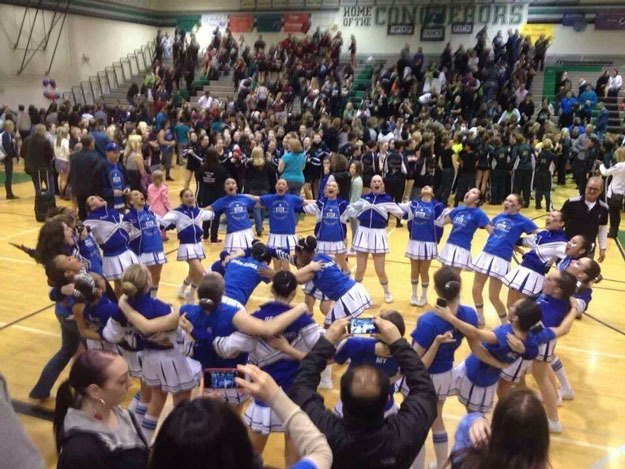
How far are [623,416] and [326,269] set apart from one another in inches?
114

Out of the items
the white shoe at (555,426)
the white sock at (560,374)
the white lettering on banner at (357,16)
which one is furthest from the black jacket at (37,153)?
the white lettering on banner at (357,16)

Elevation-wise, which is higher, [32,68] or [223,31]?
[223,31]

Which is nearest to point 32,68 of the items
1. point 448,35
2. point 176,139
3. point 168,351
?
point 176,139

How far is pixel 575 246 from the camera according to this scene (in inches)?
207

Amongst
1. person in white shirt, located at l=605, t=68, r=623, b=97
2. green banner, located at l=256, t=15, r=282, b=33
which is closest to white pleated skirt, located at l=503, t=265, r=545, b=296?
person in white shirt, located at l=605, t=68, r=623, b=97

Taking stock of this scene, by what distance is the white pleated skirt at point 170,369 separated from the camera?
400 cm

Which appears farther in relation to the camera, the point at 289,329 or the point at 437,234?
the point at 437,234

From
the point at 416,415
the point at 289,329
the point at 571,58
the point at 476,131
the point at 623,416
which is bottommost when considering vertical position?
the point at 623,416

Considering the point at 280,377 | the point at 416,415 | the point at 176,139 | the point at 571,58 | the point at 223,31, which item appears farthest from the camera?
the point at 223,31

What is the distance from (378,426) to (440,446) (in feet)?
6.58

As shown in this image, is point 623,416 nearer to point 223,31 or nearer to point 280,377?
point 280,377

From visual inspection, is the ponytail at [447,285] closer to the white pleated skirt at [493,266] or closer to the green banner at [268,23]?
the white pleated skirt at [493,266]

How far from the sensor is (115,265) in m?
6.40

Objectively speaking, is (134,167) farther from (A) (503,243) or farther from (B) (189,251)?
(A) (503,243)
